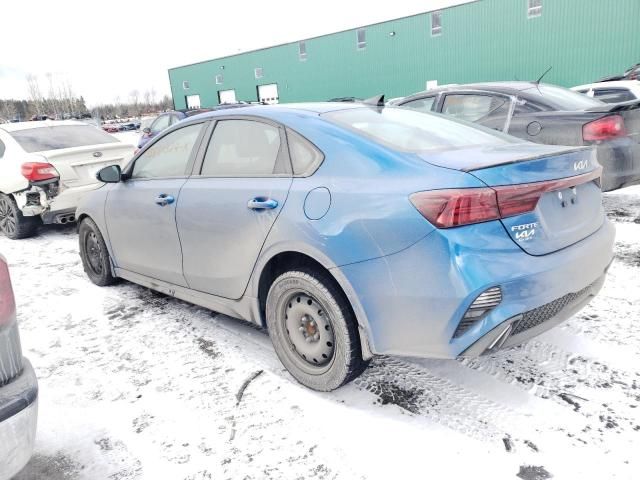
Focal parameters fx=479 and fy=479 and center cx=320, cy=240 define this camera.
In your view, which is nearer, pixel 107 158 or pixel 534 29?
pixel 107 158

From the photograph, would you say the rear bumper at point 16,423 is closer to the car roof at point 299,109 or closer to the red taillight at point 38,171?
the car roof at point 299,109

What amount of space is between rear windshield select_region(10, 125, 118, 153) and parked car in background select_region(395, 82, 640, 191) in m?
4.46

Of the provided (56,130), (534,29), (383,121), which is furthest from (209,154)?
(534,29)

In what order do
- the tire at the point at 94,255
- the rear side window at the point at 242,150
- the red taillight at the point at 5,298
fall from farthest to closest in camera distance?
the tire at the point at 94,255, the rear side window at the point at 242,150, the red taillight at the point at 5,298

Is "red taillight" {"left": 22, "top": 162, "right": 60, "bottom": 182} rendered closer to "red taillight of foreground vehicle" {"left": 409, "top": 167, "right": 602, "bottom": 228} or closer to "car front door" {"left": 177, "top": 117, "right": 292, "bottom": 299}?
"car front door" {"left": 177, "top": 117, "right": 292, "bottom": 299}

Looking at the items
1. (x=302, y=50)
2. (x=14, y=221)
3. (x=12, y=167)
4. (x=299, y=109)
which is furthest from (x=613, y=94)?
(x=302, y=50)

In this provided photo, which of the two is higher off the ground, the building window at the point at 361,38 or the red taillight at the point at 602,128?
the building window at the point at 361,38

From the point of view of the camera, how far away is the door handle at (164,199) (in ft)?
10.7

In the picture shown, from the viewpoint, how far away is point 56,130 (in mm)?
6738

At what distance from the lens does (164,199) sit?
3.30 meters

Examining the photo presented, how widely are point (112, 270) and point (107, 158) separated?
277cm

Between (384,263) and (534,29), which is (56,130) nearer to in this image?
(384,263)

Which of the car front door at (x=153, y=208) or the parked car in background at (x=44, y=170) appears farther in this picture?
the parked car in background at (x=44, y=170)

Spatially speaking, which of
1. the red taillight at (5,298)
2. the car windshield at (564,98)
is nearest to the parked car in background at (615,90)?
the car windshield at (564,98)
